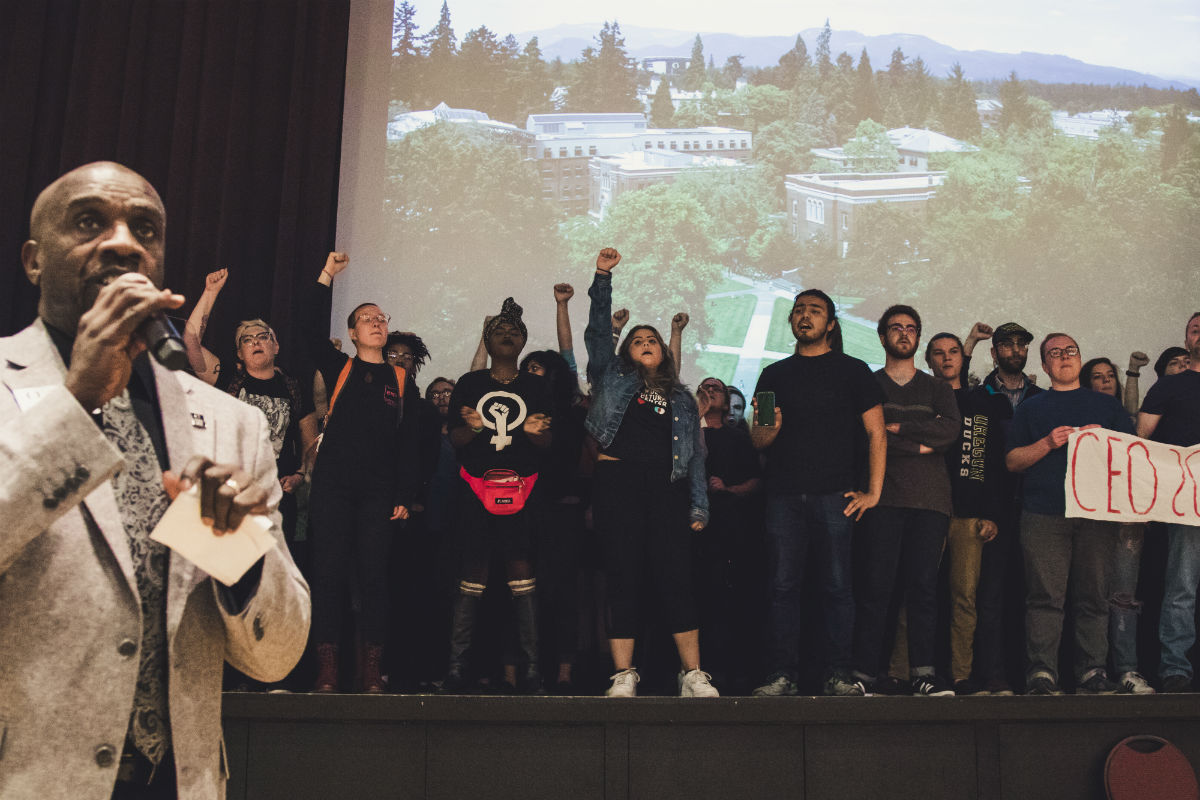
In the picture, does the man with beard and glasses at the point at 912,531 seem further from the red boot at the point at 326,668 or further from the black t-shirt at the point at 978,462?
the red boot at the point at 326,668

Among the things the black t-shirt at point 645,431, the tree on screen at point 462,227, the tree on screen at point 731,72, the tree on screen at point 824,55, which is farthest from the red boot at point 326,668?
the tree on screen at point 824,55

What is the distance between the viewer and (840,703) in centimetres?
417

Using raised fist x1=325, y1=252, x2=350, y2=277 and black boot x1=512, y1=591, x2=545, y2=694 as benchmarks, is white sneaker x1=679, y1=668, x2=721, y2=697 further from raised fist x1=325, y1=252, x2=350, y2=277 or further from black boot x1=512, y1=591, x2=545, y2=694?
raised fist x1=325, y1=252, x2=350, y2=277

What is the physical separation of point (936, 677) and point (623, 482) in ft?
5.15

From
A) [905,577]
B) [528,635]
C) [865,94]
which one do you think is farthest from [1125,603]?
[865,94]

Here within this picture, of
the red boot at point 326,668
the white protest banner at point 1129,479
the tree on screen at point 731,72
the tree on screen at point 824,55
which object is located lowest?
the red boot at point 326,668

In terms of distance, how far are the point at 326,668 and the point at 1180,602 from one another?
3.66 m

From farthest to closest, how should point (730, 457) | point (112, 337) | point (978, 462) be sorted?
point (730, 457) < point (978, 462) < point (112, 337)

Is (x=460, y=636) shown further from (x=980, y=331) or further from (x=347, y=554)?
(x=980, y=331)

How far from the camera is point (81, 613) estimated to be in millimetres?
1214

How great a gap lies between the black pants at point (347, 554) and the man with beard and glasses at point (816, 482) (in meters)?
1.63

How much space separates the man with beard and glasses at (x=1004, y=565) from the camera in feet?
15.1

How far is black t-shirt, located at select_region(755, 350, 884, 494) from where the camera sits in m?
4.52

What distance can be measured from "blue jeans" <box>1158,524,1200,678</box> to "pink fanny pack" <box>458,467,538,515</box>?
2.85 metres
